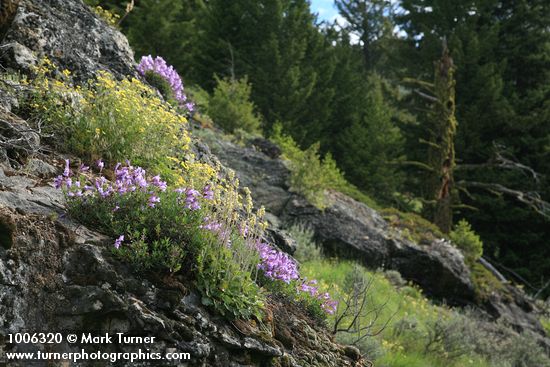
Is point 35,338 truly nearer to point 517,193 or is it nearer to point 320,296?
point 320,296

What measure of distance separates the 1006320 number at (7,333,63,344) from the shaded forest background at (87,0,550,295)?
16.7 meters

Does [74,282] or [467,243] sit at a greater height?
[467,243]

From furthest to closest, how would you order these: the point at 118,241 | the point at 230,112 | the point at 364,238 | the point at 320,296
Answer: the point at 230,112 < the point at 364,238 < the point at 320,296 < the point at 118,241

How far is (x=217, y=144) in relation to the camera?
11.2 metres

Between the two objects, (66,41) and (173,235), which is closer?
(173,235)

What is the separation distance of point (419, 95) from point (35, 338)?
69.4ft

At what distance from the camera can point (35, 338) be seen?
9.57ft

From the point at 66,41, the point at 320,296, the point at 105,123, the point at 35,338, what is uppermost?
the point at 66,41

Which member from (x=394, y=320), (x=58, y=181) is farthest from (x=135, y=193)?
(x=394, y=320)

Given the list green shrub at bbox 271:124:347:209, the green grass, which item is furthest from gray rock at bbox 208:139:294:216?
the green grass

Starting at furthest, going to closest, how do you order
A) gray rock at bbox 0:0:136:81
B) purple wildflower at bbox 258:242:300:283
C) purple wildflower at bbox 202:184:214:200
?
gray rock at bbox 0:0:136:81 < purple wildflower at bbox 258:242:300:283 < purple wildflower at bbox 202:184:214:200

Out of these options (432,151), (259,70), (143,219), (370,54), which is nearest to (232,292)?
(143,219)

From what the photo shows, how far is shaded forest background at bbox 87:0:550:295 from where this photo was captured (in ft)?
68.4

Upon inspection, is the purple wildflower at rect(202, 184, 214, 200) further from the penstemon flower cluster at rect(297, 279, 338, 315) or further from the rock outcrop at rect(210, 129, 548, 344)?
the rock outcrop at rect(210, 129, 548, 344)
